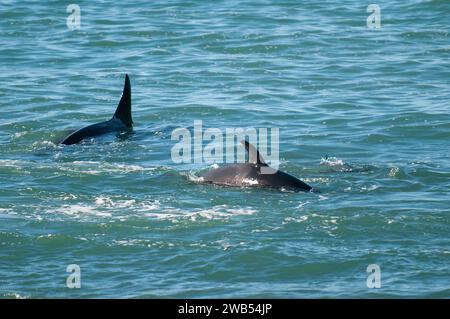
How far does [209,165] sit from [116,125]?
10.9ft

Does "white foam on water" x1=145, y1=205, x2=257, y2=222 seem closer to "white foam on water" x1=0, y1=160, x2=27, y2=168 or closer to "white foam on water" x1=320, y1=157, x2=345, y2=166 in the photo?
"white foam on water" x1=320, y1=157, x2=345, y2=166

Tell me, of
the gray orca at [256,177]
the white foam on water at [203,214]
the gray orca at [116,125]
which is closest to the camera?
the white foam on water at [203,214]

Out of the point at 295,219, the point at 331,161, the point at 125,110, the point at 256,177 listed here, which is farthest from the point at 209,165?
the point at 295,219

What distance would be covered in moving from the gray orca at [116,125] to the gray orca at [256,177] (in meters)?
4.38

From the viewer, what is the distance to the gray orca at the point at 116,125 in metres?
19.4

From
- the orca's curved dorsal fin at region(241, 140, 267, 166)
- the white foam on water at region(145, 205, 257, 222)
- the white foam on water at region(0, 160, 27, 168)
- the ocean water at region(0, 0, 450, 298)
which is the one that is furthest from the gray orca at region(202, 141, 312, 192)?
the white foam on water at region(0, 160, 27, 168)

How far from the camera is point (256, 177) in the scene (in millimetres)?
15633

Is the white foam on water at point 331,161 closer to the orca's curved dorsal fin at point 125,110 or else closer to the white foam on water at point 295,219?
the white foam on water at point 295,219

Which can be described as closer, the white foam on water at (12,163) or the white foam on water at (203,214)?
the white foam on water at (203,214)

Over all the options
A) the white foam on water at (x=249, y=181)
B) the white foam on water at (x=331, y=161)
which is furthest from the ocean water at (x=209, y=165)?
the white foam on water at (x=249, y=181)

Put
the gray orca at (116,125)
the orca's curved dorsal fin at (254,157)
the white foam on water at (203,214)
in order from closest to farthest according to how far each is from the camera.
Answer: the white foam on water at (203,214) → the orca's curved dorsal fin at (254,157) → the gray orca at (116,125)

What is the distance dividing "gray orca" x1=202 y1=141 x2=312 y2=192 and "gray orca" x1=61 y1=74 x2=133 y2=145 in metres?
4.38

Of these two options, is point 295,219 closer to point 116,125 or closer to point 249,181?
point 249,181
